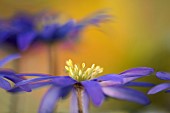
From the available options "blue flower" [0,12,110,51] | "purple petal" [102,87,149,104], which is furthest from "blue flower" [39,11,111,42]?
"purple petal" [102,87,149,104]

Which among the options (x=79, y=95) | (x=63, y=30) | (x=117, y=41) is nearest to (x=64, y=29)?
(x=63, y=30)

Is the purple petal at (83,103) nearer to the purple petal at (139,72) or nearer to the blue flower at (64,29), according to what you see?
the purple petal at (139,72)

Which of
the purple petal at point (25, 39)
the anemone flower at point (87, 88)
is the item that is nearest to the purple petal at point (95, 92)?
the anemone flower at point (87, 88)

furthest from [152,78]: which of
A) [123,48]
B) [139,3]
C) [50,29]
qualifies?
[139,3]

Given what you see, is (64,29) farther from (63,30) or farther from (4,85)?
(4,85)

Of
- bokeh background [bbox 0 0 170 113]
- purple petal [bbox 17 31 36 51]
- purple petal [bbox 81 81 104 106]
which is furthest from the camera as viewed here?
bokeh background [bbox 0 0 170 113]

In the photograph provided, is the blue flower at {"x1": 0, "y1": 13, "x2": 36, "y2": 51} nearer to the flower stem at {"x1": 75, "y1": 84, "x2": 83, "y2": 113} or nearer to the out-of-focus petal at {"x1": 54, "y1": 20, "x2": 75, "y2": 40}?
the out-of-focus petal at {"x1": 54, "y1": 20, "x2": 75, "y2": 40}
